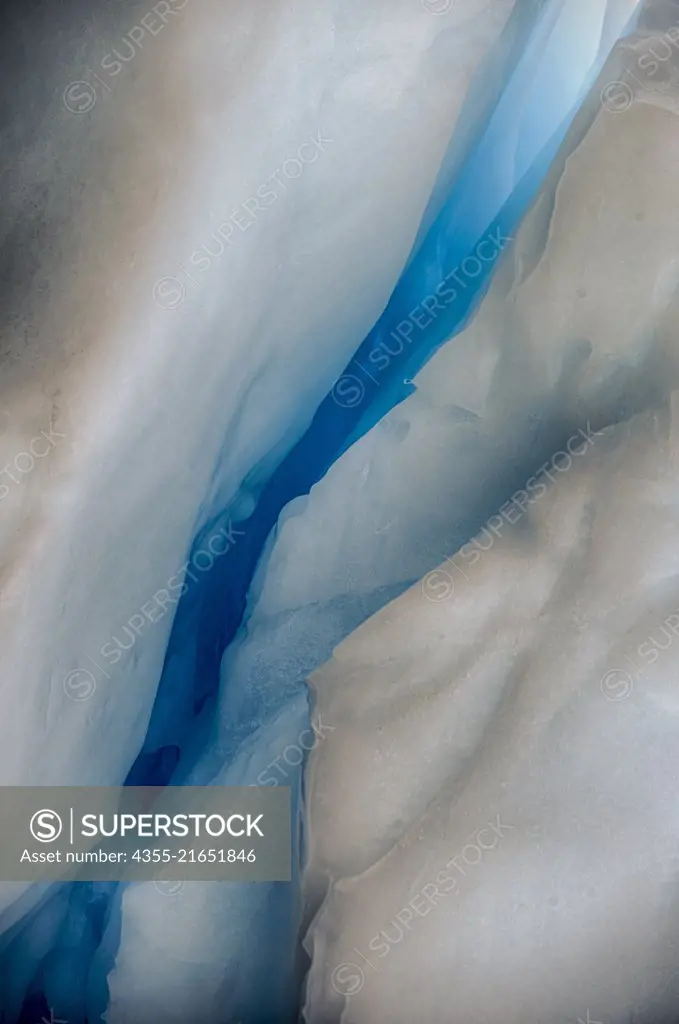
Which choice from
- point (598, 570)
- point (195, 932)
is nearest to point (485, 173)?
point (598, 570)

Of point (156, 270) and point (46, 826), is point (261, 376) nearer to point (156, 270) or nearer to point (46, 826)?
point (156, 270)

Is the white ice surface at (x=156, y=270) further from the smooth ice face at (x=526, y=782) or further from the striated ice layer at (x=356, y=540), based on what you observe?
the smooth ice face at (x=526, y=782)

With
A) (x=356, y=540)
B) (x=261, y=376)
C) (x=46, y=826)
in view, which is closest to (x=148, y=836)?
(x=46, y=826)

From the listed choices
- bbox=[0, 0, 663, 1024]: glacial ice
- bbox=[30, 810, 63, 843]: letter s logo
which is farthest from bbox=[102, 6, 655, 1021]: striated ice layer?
bbox=[30, 810, 63, 843]: letter s logo

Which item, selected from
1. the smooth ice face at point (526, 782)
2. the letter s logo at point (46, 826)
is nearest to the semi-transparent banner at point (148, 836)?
the letter s logo at point (46, 826)

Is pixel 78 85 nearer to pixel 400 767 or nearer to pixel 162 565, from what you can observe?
pixel 162 565

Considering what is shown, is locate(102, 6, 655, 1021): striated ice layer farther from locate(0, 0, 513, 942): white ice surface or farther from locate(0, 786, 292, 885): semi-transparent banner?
locate(0, 0, 513, 942): white ice surface
